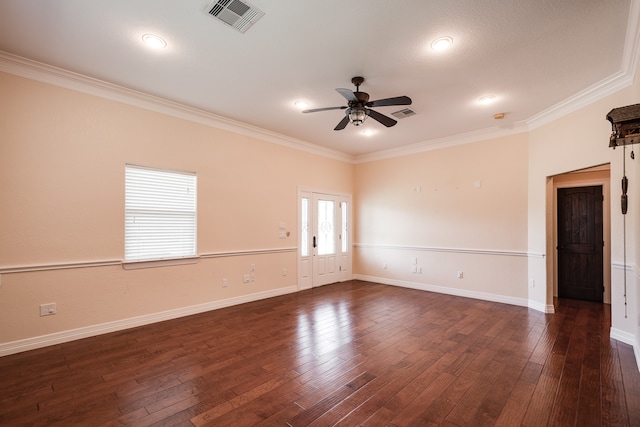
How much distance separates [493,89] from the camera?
3.75 meters

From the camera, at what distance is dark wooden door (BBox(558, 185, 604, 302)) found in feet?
17.2

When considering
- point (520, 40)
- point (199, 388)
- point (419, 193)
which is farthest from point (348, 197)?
point (199, 388)

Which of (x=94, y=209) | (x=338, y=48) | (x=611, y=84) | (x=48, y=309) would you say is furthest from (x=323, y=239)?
(x=611, y=84)

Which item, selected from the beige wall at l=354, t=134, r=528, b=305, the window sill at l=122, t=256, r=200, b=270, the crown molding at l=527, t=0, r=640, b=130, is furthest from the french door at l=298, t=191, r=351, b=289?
the crown molding at l=527, t=0, r=640, b=130

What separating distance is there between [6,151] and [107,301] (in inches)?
76.6

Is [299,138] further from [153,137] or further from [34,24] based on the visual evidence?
[34,24]

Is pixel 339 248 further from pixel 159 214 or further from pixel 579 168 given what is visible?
pixel 579 168

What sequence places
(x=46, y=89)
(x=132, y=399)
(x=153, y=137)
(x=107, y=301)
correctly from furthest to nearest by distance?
(x=153, y=137)
(x=107, y=301)
(x=46, y=89)
(x=132, y=399)

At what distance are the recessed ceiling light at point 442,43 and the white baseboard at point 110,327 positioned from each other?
4471 mm

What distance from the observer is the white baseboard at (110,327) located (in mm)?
3131

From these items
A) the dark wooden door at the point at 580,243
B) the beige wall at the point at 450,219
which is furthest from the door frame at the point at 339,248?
the dark wooden door at the point at 580,243

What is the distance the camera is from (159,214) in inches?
165

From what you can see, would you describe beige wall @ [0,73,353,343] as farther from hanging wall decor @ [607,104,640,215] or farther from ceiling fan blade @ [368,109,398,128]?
hanging wall decor @ [607,104,640,215]

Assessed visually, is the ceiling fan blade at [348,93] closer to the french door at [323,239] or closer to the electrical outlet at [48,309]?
the french door at [323,239]
